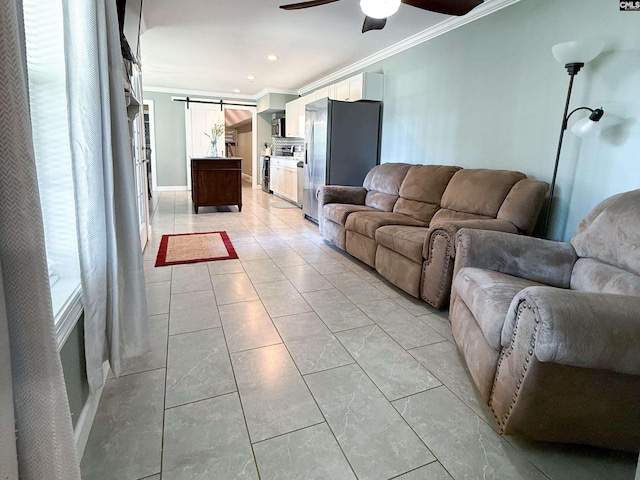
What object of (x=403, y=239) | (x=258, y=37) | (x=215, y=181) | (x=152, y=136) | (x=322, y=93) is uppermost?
(x=258, y=37)

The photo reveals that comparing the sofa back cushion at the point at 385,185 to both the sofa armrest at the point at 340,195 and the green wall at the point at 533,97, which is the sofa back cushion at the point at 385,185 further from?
the green wall at the point at 533,97

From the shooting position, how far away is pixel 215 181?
19.1 ft

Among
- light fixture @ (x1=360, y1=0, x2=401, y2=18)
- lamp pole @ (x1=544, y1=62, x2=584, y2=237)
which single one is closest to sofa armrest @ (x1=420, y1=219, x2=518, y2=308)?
lamp pole @ (x1=544, y1=62, x2=584, y2=237)

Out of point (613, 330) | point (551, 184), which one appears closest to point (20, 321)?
point (613, 330)

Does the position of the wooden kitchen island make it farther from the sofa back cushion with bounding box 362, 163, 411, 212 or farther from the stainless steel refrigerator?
the sofa back cushion with bounding box 362, 163, 411, 212

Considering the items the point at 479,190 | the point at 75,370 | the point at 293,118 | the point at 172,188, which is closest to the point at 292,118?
the point at 293,118

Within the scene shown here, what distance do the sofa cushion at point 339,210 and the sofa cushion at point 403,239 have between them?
74cm

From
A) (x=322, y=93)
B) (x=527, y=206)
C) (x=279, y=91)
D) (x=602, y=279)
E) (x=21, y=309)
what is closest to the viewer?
(x=21, y=309)

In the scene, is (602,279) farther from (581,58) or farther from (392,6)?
(392,6)

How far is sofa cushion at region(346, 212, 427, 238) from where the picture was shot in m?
3.26

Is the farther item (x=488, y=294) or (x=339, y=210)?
(x=339, y=210)

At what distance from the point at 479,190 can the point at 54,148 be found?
2751 mm

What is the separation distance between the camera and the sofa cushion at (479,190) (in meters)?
2.77

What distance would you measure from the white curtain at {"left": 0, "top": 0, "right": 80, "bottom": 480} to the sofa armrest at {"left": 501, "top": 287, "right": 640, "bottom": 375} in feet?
4.36
